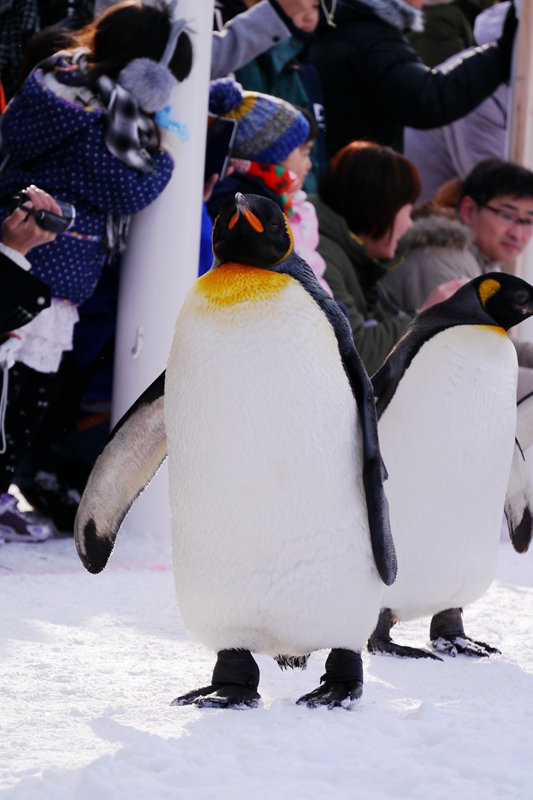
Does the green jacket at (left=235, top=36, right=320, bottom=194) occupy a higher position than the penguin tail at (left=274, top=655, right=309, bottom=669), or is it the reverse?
the green jacket at (left=235, top=36, right=320, bottom=194)

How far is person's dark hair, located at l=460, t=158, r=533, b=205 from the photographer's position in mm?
3834

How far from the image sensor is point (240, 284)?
1563 millimetres

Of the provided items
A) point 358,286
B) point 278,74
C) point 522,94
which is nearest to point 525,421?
point 358,286

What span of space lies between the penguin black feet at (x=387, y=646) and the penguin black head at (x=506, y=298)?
0.59m

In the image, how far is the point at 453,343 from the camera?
201 centimetres

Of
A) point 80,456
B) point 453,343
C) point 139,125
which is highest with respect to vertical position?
point 139,125

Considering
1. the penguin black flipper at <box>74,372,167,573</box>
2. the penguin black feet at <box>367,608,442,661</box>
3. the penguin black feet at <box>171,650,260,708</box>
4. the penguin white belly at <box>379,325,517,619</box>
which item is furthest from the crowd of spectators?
the penguin black feet at <box>171,650,260,708</box>

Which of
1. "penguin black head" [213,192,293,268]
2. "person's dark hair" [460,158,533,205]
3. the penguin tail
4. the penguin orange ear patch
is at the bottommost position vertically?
the penguin tail

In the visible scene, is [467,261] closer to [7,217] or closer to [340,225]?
[340,225]

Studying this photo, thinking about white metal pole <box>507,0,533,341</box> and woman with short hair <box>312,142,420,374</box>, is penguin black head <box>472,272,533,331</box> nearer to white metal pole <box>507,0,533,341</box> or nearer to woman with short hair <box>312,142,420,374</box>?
woman with short hair <box>312,142,420,374</box>

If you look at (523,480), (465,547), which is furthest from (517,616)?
(465,547)

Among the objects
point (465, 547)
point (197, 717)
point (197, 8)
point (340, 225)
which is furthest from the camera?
point (340, 225)

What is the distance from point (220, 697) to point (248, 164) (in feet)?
6.69

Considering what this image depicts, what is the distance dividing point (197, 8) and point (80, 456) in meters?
1.32
